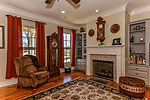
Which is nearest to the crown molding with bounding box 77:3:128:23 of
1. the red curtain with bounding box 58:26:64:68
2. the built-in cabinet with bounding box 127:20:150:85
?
the built-in cabinet with bounding box 127:20:150:85

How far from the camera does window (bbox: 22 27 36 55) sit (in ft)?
11.7

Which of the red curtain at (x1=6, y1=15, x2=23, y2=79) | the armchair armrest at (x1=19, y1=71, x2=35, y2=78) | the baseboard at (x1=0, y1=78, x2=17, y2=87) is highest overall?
the red curtain at (x1=6, y1=15, x2=23, y2=79)

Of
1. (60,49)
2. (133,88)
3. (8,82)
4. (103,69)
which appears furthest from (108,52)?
(8,82)

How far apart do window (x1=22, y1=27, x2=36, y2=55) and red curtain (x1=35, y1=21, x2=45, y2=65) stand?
0.18m

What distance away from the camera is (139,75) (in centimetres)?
305

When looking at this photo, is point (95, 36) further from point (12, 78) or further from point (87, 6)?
point (12, 78)

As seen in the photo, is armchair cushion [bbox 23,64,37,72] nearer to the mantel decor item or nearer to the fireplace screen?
the fireplace screen

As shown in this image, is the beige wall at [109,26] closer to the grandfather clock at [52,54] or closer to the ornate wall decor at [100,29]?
the ornate wall decor at [100,29]

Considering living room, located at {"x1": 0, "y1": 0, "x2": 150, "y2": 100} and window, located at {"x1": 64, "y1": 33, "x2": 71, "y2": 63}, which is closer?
living room, located at {"x1": 0, "y1": 0, "x2": 150, "y2": 100}

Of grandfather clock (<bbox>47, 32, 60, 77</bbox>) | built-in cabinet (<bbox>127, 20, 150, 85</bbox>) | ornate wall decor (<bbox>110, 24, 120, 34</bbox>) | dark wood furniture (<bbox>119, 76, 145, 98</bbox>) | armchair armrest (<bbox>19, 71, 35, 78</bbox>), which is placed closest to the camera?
dark wood furniture (<bbox>119, 76, 145, 98</bbox>)

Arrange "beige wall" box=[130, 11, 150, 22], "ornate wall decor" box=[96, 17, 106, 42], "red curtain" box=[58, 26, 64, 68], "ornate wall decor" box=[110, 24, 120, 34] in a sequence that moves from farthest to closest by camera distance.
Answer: "red curtain" box=[58, 26, 64, 68] → "ornate wall decor" box=[96, 17, 106, 42] → "ornate wall decor" box=[110, 24, 120, 34] → "beige wall" box=[130, 11, 150, 22]

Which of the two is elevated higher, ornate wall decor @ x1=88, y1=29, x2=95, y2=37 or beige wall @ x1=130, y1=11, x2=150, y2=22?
beige wall @ x1=130, y1=11, x2=150, y2=22

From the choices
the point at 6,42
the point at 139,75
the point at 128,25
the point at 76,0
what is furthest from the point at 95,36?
the point at 6,42

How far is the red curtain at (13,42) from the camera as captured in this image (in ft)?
10.0
